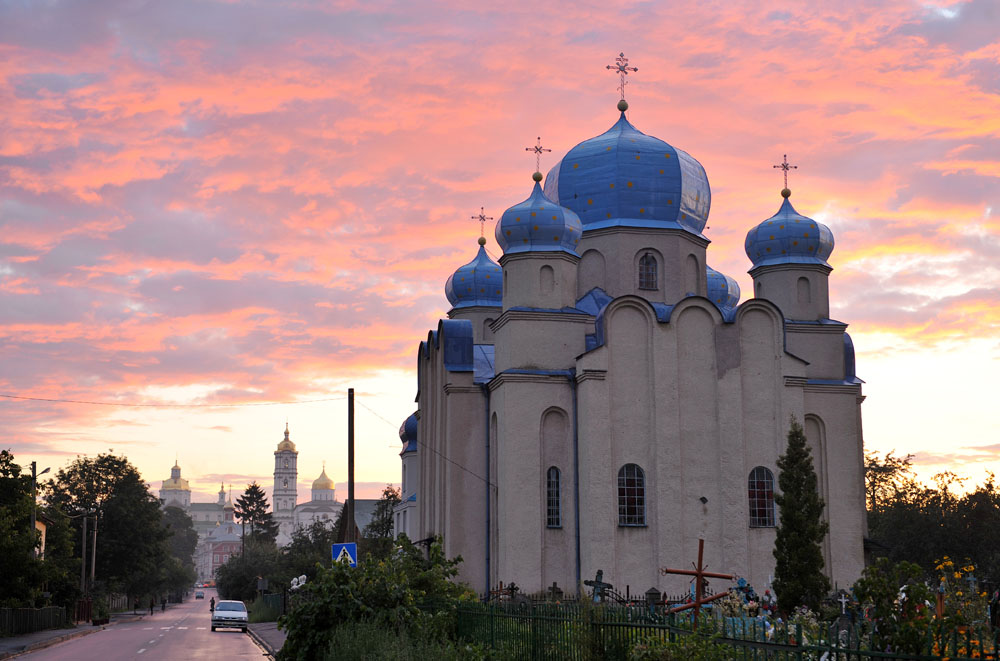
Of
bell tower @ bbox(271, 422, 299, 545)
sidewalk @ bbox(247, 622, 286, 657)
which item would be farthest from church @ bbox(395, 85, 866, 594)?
bell tower @ bbox(271, 422, 299, 545)

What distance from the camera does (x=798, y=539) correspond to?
2495 centimetres

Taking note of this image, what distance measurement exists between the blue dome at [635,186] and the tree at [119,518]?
130 feet

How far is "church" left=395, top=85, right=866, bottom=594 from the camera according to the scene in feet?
99.2

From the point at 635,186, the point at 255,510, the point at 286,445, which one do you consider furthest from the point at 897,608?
the point at 286,445

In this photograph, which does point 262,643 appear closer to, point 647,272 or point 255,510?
point 647,272

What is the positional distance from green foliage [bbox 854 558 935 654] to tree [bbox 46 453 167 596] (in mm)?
59883

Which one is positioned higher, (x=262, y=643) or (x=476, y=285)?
(x=476, y=285)

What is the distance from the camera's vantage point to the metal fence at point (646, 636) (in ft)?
25.5

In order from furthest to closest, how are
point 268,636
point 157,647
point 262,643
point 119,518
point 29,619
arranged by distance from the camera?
point 119,518, point 29,619, point 268,636, point 262,643, point 157,647

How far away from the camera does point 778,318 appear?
3231 cm

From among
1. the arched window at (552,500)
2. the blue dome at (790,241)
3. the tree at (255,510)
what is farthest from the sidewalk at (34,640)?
the tree at (255,510)

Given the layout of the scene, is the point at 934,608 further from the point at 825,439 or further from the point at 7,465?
the point at 7,465

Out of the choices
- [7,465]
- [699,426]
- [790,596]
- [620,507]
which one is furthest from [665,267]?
[7,465]

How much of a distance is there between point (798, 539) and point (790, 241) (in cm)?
1353
